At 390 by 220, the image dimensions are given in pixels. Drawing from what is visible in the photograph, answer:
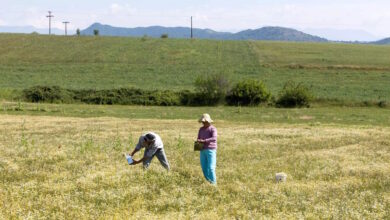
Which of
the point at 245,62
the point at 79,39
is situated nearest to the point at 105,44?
the point at 79,39

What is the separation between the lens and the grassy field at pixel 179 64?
66.8 m

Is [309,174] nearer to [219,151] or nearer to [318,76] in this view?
[219,151]

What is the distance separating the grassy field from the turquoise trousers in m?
44.3

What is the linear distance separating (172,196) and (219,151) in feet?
33.1

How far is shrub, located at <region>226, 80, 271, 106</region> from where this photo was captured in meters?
55.0

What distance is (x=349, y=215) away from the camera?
12.3 m

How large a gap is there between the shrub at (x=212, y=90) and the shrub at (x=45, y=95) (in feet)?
48.5

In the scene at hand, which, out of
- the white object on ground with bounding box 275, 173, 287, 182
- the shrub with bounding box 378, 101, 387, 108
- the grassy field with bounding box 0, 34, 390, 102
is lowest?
the white object on ground with bounding box 275, 173, 287, 182

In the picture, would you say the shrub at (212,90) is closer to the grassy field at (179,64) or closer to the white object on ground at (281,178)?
the grassy field at (179,64)

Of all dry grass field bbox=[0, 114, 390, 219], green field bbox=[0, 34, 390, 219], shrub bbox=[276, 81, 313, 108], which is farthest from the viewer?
shrub bbox=[276, 81, 313, 108]

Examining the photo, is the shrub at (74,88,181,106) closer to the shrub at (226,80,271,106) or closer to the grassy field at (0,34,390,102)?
the grassy field at (0,34,390,102)

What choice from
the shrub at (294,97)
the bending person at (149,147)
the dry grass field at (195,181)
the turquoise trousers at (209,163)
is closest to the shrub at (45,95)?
the shrub at (294,97)

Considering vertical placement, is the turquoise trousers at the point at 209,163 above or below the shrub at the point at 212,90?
below

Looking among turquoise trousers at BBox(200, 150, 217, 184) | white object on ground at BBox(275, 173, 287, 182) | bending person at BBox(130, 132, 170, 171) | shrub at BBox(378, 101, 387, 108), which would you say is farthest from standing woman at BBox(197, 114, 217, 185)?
A: shrub at BBox(378, 101, 387, 108)
